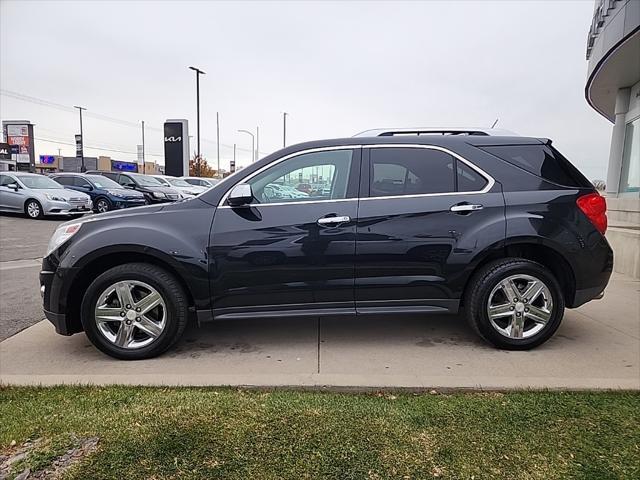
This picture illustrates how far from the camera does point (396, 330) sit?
455 cm

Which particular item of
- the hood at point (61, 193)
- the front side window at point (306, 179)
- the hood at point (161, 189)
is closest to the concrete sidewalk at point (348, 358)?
the front side window at point (306, 179)

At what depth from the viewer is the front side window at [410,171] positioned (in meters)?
3.95

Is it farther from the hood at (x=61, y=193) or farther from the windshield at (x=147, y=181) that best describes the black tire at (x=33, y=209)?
the windshield at (x=147, y=181)

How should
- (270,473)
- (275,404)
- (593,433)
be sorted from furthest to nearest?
(275,404)
(593,433)
(270,473)

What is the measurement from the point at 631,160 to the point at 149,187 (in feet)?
62.7

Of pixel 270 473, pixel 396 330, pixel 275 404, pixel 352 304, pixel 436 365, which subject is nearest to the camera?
pixel 270 473

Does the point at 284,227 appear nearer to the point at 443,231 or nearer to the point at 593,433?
the point at 443,231

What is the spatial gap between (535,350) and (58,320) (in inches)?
158

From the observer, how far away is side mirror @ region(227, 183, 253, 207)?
375 cm

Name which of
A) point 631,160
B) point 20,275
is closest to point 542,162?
point 20,275

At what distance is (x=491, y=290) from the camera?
12.8 feet

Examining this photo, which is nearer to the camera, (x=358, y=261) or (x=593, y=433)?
(x=593, y=433)

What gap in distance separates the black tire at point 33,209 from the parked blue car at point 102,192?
2195mm

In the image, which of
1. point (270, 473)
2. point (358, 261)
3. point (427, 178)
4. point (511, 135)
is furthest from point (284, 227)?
point (511, 135)
